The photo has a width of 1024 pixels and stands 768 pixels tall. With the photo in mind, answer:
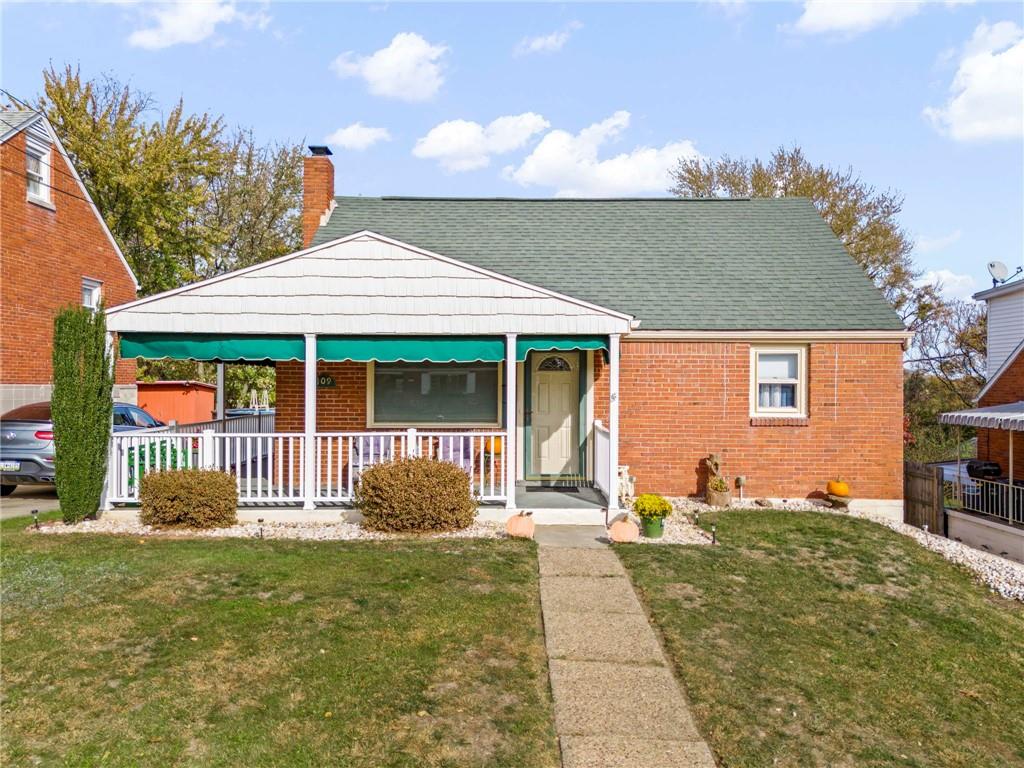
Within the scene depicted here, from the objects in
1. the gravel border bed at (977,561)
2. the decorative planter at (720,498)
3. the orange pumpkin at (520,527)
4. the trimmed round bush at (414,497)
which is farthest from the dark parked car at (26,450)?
the gravel border bed at (977,561)

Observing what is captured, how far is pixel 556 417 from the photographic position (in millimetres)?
11141

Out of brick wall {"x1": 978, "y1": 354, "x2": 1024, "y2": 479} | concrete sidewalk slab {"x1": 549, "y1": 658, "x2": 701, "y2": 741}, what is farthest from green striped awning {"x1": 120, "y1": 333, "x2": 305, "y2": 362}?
brick wall {"x1": 978, "y1": 354, "x2": 1024, "y2": 479}

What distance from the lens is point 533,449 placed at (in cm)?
1109

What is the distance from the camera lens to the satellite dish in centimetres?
1764

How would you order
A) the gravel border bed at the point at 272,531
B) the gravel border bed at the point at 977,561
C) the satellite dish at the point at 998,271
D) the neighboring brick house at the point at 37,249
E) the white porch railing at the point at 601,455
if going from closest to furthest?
1. the gravel border bed at the point at 977,561
2. the gravel border bed at the point at 272,531
3. the white porch railing at the point at 601,455
4. the neighboring brick house at the point at 37,249
5. the satellite dish at the point at 998,271

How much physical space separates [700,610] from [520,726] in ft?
8.77

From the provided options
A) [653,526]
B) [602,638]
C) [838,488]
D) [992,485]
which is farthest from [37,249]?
[992,485]

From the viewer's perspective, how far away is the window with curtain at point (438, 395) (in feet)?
35.2

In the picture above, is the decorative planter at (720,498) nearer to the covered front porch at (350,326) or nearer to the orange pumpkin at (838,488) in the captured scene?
the orange pumpkin at (838,488)

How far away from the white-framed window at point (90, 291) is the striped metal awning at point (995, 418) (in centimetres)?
2176

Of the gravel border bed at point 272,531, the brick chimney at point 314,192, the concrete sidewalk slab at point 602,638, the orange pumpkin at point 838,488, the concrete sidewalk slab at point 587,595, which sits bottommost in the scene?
the concrete sidewalk slab at point 602,638

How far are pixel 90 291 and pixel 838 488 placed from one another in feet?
65.6

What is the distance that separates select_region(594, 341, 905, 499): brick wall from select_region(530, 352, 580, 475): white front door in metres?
0.69

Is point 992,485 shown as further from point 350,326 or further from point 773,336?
point 350,326
